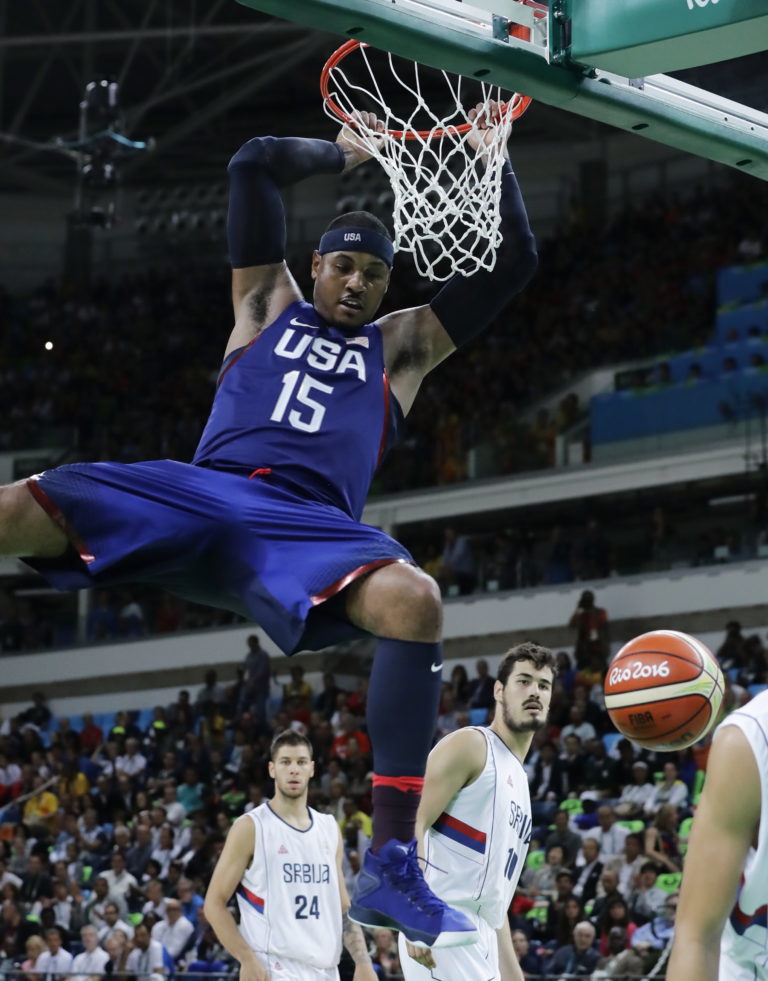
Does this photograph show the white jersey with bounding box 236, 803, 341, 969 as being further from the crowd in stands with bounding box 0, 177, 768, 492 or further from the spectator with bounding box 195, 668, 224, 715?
the crowd in stands with bounding box 0, 177, 768, 492

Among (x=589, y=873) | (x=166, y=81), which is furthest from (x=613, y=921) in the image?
(x=166, y=81)

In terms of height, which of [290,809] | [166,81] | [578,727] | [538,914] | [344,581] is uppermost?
[166,81]

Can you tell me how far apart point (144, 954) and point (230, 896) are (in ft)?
22.5

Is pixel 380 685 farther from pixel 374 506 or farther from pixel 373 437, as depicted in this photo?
pixel 374 506

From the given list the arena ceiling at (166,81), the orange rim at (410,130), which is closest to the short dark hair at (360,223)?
the orange rim at (410,130)

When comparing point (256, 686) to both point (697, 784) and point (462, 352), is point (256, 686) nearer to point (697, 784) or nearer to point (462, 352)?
point (462, 352)

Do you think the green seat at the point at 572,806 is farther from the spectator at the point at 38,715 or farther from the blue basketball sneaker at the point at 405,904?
the blue basketball sneaker at the point at 405,904

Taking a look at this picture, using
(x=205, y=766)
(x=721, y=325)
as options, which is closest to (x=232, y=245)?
(x=205, y=766)

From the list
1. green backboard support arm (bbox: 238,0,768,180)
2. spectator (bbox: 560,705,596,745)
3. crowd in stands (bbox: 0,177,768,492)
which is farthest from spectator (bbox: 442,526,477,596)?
green backboard support arm (bbox: 238,0,768,180)

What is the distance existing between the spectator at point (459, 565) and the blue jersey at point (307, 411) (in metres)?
16.8

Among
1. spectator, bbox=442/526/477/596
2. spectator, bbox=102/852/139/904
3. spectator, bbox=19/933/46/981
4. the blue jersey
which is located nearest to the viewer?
the blue jersey

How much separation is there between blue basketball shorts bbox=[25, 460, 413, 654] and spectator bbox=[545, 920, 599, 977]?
8.34 m

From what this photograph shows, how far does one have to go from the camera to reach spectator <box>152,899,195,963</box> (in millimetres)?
14648

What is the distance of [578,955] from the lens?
1218 cm
